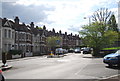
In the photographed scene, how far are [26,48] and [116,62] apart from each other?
3377cm

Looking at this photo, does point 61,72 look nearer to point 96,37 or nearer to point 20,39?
point 96,37

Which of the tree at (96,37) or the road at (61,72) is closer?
the road at (61,72)

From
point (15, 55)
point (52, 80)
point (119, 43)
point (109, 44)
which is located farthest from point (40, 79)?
point (119, 43)

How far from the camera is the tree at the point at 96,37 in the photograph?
33969 millimetres

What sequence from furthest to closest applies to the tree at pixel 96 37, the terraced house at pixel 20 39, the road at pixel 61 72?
the terraced house at pixel 20 39, the tree at pixel 96 37, the road at pixel 61 72

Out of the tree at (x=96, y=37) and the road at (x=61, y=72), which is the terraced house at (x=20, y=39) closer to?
the tree at (x=96, y=37)

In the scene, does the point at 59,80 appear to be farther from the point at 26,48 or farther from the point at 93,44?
the point at 26,48

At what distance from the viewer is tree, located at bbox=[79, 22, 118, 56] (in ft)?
111

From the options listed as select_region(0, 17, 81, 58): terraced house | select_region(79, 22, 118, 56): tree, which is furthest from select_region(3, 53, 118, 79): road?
select_region(0, 17, 81, 58): terraced house

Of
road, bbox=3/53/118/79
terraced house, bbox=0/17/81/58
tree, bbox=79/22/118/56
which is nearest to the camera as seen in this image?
road, bbox=3/53/118/79

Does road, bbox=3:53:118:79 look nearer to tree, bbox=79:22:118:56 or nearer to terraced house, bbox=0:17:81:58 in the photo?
tree, bbox=79:22:118:56

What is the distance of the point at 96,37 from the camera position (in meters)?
34.4

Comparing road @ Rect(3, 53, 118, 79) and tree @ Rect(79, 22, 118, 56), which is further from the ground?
tree @ Rect(79, 22, 118, 56)

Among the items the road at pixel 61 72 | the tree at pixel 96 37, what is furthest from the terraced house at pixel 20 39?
the road at pixel 61 72
